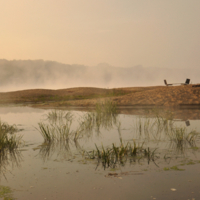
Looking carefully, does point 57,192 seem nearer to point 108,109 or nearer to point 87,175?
point 87,175

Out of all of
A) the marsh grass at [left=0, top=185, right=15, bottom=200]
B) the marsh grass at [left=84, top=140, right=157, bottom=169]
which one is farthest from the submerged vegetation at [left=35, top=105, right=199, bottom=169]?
the marsh grass at [left=0, top=185, right=15, bottom=200]

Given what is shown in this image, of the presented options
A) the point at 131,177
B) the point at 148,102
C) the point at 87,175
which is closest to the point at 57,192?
the point at 87,175

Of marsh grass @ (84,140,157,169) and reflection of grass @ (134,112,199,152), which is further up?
reflection of grass @ (134,112,199,152)

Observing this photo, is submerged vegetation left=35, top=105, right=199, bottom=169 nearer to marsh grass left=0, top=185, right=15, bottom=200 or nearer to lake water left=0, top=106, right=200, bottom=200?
lake water left=0, top=106, right=200, bottom=200

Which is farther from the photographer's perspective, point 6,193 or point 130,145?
point 130,145

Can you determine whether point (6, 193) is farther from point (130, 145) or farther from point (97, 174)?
point (130, 145)

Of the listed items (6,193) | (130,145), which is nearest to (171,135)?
(130,145)

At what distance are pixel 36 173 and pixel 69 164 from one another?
0.57 metres

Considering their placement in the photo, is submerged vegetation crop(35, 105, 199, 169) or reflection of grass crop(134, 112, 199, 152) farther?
reflection of grass crop(134, 112, 199, 152)

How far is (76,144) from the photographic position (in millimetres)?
5684

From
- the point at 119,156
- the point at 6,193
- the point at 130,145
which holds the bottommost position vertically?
the point at 6,193

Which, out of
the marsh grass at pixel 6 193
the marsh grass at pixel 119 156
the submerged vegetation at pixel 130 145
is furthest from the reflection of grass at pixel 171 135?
the marsh grass at pixel 6 193

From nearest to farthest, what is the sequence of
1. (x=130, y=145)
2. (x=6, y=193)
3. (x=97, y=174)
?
1. (x=6, y=193)
2. (x=97, y=174)
3. (x=130, y=145)

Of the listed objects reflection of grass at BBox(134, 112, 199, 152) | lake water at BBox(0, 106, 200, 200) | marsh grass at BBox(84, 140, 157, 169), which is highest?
reflection of grass at BBox(134, 112, 199, 152)
